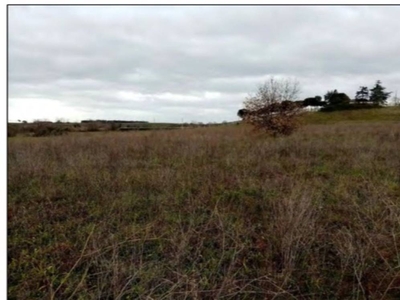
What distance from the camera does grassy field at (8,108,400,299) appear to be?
8.65ft

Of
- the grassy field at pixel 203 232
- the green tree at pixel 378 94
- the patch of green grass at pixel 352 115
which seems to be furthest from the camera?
the green tree at pixel 378 94

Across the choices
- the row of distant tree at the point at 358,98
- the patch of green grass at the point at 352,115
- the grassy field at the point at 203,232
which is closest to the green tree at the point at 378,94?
the row of distant tree at the point at 358,98

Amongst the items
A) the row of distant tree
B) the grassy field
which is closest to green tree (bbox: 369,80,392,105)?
the row of distant tree

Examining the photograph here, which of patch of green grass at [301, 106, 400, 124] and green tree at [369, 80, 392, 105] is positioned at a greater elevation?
green tree at [369, 80, 392, 105]

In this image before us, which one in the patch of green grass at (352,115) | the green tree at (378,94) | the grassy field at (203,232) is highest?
the green tree at (378,94)

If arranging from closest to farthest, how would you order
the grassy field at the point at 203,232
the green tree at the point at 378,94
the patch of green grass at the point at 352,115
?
the grassy field at the point at 203,232
the patch of green grass at the point at 352,115
the green tree at the point at 378,94

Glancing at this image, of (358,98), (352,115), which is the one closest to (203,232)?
(352,115)

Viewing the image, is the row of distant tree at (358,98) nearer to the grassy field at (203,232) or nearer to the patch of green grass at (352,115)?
the patch of green grass at (352,115)

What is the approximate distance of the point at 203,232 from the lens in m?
3.62

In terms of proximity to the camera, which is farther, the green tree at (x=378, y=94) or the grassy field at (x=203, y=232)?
the green tree at (x=378, y=94)

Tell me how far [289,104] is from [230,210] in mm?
14235

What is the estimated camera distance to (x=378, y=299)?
Answer: 99.8 inches

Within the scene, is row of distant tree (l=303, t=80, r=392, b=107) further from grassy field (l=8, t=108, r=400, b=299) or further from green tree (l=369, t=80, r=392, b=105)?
grassy field (l=8, t=108, r=400, b=299)

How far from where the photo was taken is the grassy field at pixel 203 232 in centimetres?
264
